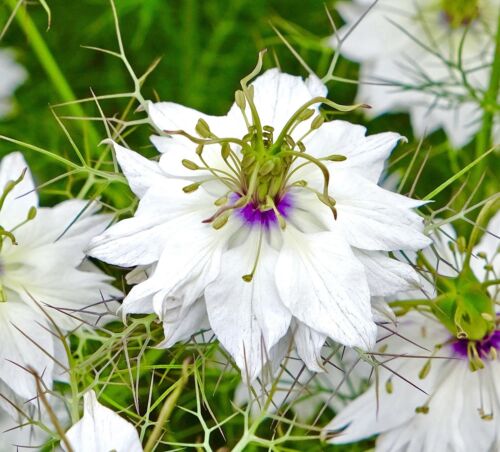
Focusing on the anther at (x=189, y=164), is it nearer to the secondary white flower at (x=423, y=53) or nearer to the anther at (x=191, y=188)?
the anther at (x=191, y=188)

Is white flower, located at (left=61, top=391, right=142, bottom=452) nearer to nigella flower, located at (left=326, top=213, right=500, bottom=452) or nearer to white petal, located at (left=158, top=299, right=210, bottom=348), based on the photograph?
white petal, located at (left=158, top=299, right=210, bottom=348)

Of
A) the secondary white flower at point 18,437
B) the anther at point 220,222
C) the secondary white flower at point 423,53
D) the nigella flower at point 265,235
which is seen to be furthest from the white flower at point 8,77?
the anther at point 220,222

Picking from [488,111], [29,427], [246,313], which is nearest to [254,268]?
[246,313]

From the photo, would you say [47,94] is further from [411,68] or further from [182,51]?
[411,68]

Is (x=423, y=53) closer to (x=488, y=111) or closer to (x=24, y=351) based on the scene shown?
(x=488, y=111)

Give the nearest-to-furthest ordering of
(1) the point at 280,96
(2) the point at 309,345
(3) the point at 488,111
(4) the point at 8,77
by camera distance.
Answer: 1. (2) the point at 309,345
2. (1) the point at 280,96
3. (3) the point at 488,111
4. (4) the point at 8,77

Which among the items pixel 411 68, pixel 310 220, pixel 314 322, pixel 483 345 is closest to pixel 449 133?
pixel 411 68
